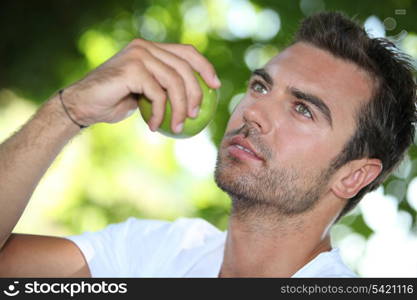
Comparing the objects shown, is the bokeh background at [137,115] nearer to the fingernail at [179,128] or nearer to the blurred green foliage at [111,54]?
the blurred green foliage at [111,54]

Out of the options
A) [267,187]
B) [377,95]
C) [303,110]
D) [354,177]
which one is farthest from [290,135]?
[377,95]

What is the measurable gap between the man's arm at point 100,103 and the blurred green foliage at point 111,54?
327 centimetres

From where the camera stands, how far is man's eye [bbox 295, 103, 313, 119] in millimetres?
2684

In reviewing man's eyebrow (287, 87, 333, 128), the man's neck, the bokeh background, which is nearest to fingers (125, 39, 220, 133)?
man's eyebrow (287, 87, 333, 128)

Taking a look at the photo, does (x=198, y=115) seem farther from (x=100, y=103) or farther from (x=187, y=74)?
(x=100, y=103)

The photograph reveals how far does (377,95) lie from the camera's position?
290 cm

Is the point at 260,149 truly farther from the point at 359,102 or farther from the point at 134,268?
the point at 134,268

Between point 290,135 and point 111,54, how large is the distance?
144 inches

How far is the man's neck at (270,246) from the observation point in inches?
106

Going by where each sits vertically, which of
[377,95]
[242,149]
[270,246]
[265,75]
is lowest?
[270,246]

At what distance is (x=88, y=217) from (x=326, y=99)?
162 inches

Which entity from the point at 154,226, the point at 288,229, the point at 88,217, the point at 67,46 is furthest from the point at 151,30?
the point at 288,229

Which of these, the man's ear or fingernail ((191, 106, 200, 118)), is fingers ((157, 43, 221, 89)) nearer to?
fingernail ((191, 106, 200, 118))

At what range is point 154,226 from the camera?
3018mm
